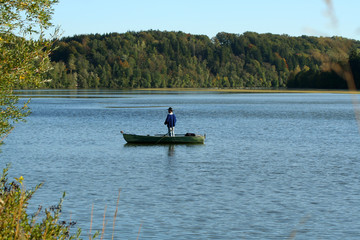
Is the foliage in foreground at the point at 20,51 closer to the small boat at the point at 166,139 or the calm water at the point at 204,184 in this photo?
the calm water at the point at 204,184

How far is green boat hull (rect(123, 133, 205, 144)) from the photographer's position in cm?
4231

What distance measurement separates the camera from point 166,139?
139 ft

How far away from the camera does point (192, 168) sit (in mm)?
32656

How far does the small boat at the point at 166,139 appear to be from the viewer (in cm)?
4231

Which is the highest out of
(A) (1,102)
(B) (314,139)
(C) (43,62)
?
→ (C) (43,62)

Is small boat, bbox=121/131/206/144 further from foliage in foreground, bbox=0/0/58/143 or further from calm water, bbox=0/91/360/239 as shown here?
foliage in foreground, bbox=0/0/58/143

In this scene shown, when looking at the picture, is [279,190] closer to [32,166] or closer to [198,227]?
[198,227]

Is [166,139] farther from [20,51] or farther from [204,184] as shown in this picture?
[20,51]

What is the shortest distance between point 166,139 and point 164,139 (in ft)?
0.65

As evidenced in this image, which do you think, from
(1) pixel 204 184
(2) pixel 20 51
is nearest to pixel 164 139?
(1) pixel 204 184

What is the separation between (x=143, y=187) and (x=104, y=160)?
37.3ft

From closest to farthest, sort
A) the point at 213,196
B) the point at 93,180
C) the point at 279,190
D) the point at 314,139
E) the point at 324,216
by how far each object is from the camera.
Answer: the point at 324,216 < the point at 213,196 < the point at 279,190 < the point at 93,180 < the point at 314,139

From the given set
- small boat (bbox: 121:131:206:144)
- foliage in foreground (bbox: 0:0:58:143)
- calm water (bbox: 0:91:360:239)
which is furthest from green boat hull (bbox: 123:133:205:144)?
foliage in foreground (bbox: 0:0:58:143)

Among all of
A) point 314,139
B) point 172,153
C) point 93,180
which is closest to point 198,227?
point 93,180
